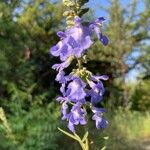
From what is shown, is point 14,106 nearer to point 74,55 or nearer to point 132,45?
point 74,55

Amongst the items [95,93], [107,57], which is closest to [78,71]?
[95,93]

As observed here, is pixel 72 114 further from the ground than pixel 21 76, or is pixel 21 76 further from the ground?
pixel 21 76

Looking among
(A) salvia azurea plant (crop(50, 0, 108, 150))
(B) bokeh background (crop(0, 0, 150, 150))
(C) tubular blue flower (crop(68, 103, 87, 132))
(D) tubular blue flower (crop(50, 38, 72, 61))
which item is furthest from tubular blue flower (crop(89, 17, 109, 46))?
(B) bokeh background (crop(0, 0, 150, 150))

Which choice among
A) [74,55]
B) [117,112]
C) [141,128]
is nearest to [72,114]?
[74,55]

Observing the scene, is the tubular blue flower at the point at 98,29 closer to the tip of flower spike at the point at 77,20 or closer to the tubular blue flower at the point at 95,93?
the tip of flower spike at the point at 77,20

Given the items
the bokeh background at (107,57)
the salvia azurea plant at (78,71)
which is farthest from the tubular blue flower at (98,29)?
the bokeh background at (107,57)

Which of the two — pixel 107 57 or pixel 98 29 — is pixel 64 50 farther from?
pixel 107 57

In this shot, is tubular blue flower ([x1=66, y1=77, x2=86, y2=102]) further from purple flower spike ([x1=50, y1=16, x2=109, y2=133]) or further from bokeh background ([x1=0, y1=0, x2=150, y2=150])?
bokeh background ([x1=0, y1=0, x2=150, y2=150])
